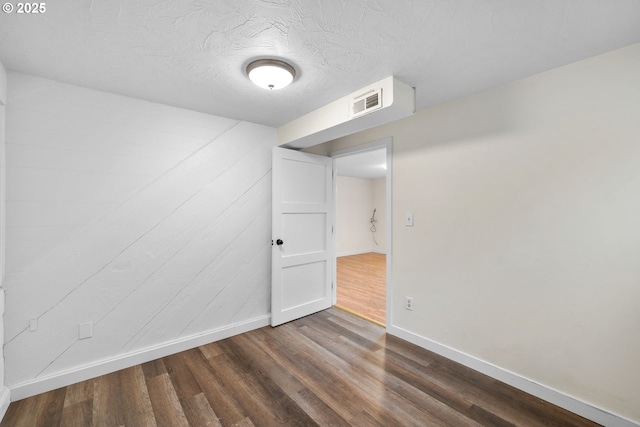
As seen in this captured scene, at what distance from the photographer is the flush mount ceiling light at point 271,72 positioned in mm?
1708

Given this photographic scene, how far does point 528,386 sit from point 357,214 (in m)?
6.29

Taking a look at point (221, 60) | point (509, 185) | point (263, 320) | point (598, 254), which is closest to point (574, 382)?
point (598, 254)

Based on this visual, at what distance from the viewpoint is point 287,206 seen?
3068mm

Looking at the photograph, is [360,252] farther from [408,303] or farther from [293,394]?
[293,394]

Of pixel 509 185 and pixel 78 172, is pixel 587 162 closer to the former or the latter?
pixel 509 185

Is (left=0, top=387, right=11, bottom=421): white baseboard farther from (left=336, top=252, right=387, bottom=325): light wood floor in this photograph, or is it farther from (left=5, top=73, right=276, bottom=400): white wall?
(left=336, top=252, right=387, bottom=325): light wood floor

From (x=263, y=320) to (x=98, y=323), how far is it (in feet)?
4.88

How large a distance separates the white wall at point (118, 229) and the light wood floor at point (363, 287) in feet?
4.79

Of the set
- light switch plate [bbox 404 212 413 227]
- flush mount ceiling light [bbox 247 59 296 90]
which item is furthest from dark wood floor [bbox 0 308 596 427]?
flush mount ceiling light [bbox 247 59 296 90]

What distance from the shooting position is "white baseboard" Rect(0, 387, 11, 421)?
1.68 meters

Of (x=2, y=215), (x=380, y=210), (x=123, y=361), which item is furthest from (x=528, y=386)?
(x=380, y=210)

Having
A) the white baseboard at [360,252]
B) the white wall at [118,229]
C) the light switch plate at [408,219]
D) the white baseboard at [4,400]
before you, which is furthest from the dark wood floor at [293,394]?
the white baseboard at [360,252]

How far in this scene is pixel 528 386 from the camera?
1901mm

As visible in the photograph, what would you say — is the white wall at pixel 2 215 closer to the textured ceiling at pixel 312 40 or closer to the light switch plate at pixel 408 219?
the textured ceiling at pixel 312 40
